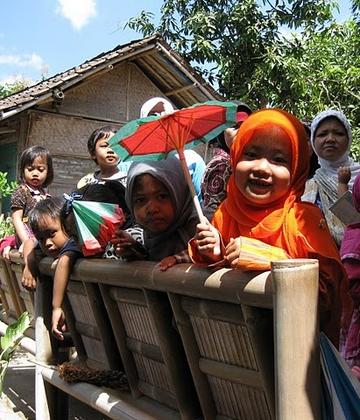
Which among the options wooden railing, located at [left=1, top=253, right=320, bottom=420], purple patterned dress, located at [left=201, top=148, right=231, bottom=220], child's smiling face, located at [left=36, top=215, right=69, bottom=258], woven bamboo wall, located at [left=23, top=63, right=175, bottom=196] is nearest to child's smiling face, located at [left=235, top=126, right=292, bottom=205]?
wooden railing, located at [left=1, top=253, right=320, bottom=420]

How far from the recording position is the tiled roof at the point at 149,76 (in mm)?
8648

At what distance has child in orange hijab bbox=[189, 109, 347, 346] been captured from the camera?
153cm

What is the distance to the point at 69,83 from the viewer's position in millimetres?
8914

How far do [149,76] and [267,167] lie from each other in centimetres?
948

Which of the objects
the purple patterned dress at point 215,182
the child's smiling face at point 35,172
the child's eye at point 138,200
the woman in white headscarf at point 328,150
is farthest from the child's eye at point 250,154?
the child's smiling face at point 35,172

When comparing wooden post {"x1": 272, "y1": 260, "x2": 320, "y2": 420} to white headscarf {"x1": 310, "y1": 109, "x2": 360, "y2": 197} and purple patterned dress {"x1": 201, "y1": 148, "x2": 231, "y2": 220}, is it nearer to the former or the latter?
purple patterned dress {"x1": 201, "y1": 148, "x2": 231, "y2": 220}

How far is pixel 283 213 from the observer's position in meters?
1.71

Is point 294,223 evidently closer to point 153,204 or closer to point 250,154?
point 250,154

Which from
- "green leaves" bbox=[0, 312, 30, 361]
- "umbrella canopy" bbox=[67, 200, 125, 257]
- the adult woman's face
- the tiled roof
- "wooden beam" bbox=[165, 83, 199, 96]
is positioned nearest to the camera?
"umbrella canopy" bbox=[67, 200, 125, 257]

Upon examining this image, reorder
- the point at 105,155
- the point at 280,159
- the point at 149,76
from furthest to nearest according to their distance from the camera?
the point at 149,76 → the point at 105,155 → the point at 280,159

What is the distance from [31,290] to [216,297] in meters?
1.97

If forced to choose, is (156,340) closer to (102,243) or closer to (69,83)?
(102,243)

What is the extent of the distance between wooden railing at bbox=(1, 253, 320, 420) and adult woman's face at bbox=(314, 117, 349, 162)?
1.47 m

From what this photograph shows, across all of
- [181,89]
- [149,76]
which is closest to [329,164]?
[181,89]
